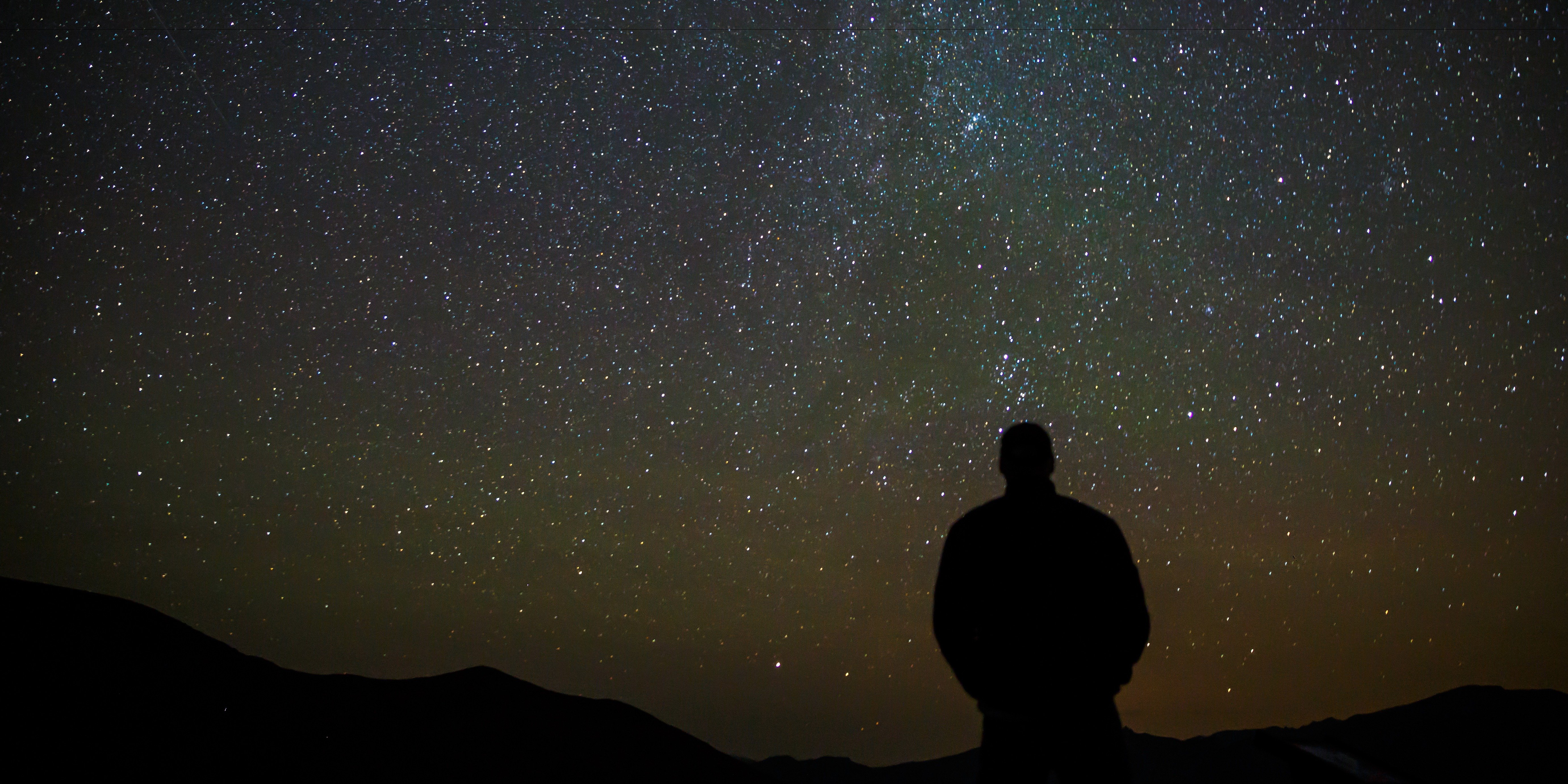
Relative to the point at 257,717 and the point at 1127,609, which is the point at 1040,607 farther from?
the point at 257,717

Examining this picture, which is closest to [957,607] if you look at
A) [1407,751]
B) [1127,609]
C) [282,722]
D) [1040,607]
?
[1040,607]

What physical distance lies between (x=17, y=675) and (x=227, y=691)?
1.63 metres

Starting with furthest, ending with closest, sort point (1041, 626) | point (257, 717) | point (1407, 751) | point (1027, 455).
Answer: point (1407, 751), point (257, 717), point (1027, 455), point (1041, 626)

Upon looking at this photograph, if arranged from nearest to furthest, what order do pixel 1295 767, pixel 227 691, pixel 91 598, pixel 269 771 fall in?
pixel 1295 767 → pixel 269 771 → pixel 227 691 → pixel 91 598

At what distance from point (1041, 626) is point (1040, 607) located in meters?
0.04

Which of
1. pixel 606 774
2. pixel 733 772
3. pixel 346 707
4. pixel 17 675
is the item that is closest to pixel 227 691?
pixel 346 707

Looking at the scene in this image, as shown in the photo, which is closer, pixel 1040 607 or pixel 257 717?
pixel 1040 607

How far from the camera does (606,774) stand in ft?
25.0

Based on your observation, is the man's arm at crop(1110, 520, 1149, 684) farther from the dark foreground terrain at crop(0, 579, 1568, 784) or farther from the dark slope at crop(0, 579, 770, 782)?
the dark slope at crop(0, 579, 770, 782)

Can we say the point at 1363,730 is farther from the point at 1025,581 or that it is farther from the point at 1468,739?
the point at 1025,581

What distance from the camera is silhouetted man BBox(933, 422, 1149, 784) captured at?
148cm

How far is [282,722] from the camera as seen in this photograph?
686 centimetres

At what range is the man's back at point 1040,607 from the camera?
4.90ft

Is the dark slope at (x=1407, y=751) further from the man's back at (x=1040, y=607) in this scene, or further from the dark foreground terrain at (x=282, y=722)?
the man's back at (x=1040, y=607)
